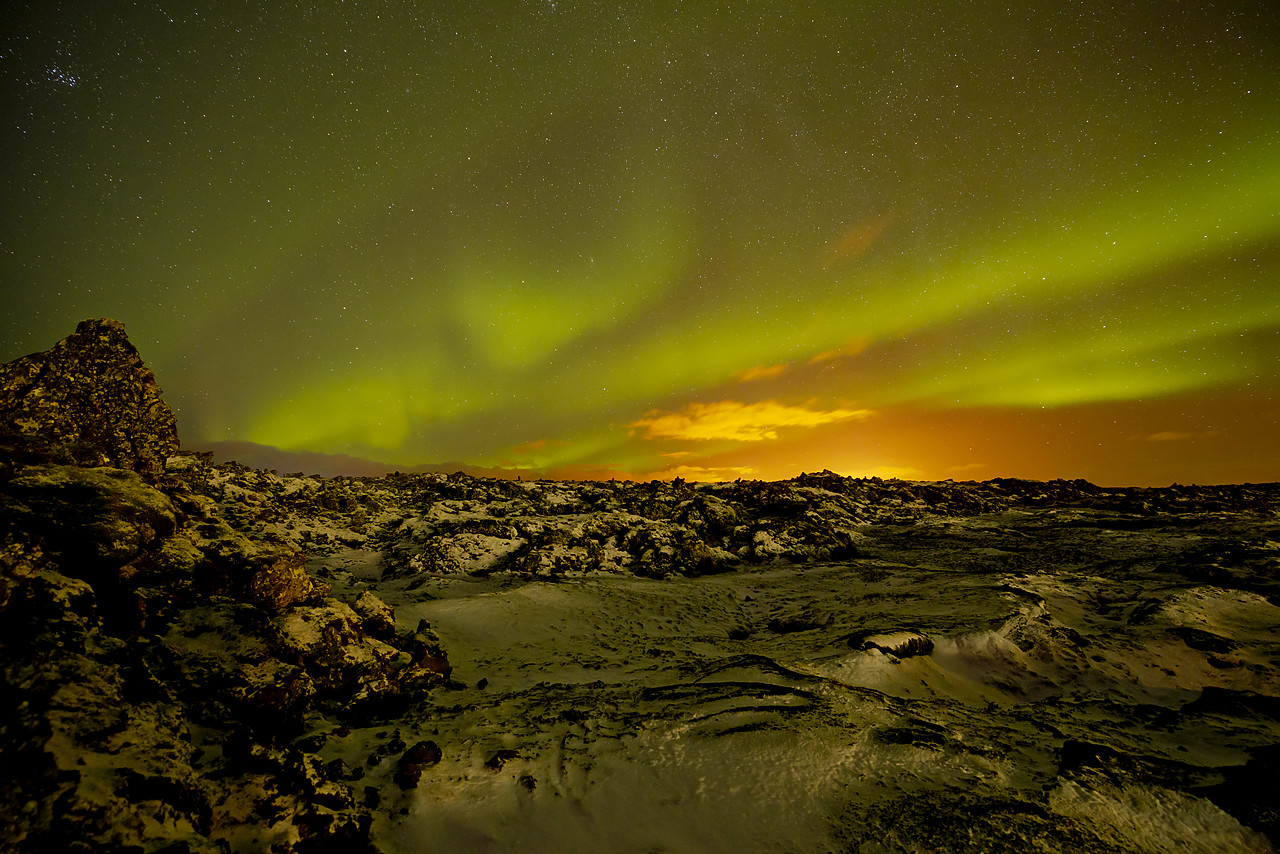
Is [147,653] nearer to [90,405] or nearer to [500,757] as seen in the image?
[500,757]

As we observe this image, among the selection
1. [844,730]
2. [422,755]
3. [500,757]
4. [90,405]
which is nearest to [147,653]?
[422,755]

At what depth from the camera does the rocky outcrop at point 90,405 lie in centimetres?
663

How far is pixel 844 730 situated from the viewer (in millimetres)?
5047

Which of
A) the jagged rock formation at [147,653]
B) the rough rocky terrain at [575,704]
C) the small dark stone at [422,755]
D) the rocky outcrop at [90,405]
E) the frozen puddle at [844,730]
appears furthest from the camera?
the rocky outcrop at [90,405]

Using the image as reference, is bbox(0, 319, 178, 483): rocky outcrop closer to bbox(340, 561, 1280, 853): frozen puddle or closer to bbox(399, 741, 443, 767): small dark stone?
bbox(340, 561, 1280, 853): frozen puddle

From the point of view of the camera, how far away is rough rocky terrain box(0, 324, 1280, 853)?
11.7 feet

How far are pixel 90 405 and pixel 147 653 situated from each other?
5323 mm

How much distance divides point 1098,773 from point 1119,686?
14.1ft

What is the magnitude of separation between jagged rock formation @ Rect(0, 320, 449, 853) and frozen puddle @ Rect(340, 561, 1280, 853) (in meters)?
0.82

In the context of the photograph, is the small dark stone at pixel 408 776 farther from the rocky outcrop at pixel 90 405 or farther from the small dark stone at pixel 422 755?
the rocky outcrop at pixel 90 405

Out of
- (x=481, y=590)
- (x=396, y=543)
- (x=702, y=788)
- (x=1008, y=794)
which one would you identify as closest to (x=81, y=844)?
(x=702, y=788)

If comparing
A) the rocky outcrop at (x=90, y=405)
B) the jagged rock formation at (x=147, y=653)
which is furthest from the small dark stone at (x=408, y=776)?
the rocky outcrop at (x=90, y=405)

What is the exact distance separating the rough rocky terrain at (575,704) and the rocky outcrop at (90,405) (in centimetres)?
6

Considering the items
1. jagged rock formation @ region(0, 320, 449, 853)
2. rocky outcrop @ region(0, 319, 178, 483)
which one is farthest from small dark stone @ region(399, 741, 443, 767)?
rocky outcrop @ region(0, 319, 178, 483)
